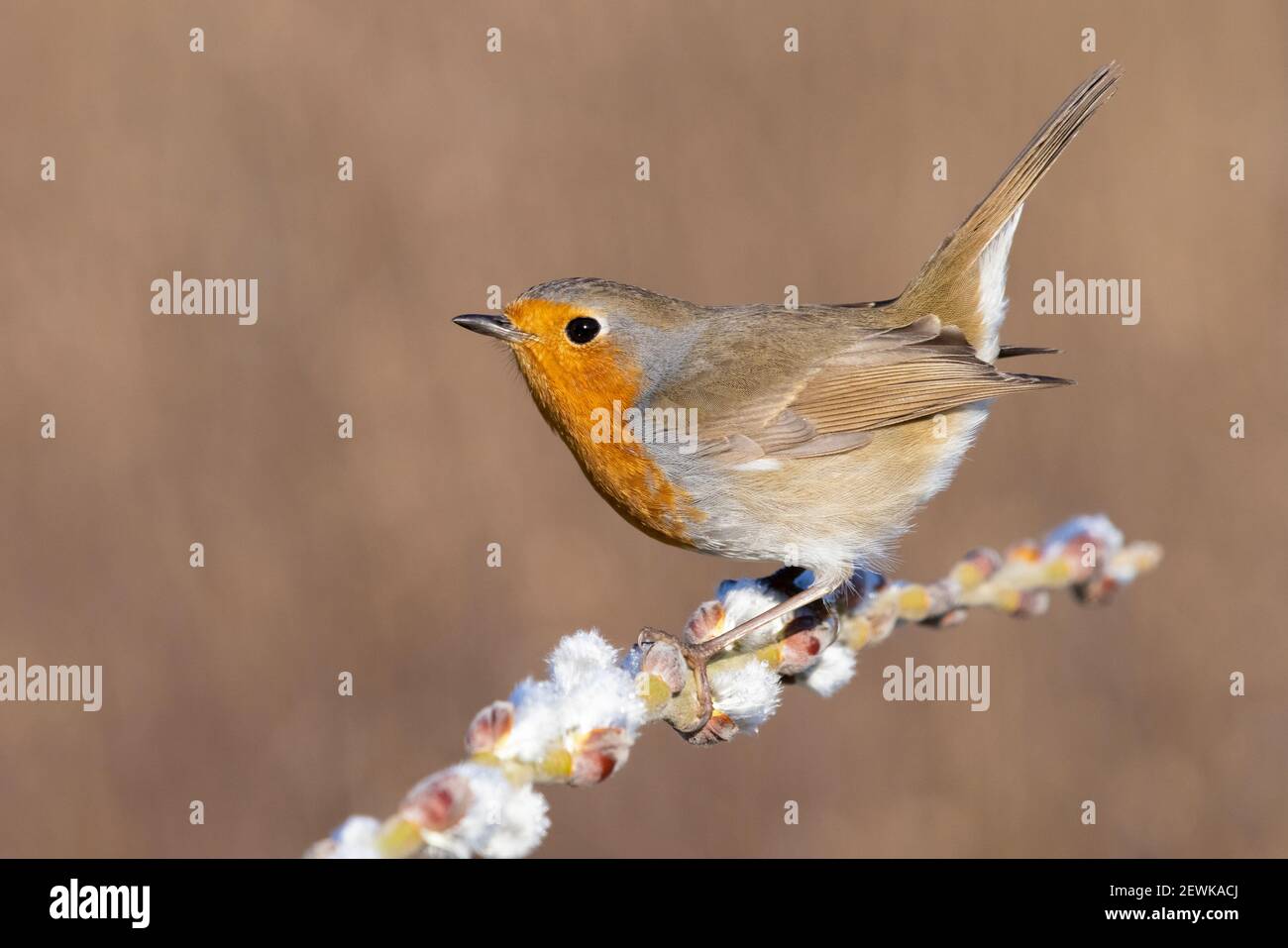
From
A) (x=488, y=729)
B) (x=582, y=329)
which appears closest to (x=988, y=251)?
(x=582, y=329)

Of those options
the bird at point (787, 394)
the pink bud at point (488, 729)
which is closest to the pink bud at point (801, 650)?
the bird at point (787, 394)

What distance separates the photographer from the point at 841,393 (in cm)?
385

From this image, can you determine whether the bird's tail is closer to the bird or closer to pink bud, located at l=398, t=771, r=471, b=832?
the bird

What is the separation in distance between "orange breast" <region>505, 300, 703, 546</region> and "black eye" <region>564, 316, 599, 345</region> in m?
0.02

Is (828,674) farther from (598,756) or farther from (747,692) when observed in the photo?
(598,756)

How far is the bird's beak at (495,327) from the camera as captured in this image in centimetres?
338

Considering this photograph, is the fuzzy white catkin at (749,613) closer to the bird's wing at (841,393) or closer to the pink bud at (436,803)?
the bird's wing at (841,393)

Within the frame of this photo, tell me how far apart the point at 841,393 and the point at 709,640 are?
4.17ft

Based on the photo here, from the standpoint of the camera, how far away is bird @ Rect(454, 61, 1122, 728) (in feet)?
11.4

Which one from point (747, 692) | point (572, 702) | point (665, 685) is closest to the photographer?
point (572, 702)

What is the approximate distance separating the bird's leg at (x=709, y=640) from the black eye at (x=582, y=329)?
87 cm

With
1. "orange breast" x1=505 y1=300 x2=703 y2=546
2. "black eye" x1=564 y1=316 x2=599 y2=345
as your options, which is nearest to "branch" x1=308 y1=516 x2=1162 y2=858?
"orange breast" x1=505 y1=300 x2=703 y2=546

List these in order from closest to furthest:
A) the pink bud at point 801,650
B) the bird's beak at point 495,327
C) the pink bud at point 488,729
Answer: the pink bud at point 488,729, the pink bud at point 801,650, the bird's beak at point 495,327

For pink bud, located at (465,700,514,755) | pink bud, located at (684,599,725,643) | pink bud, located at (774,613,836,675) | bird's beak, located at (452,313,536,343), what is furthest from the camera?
bird's beak, located at (452,313,536,343)
